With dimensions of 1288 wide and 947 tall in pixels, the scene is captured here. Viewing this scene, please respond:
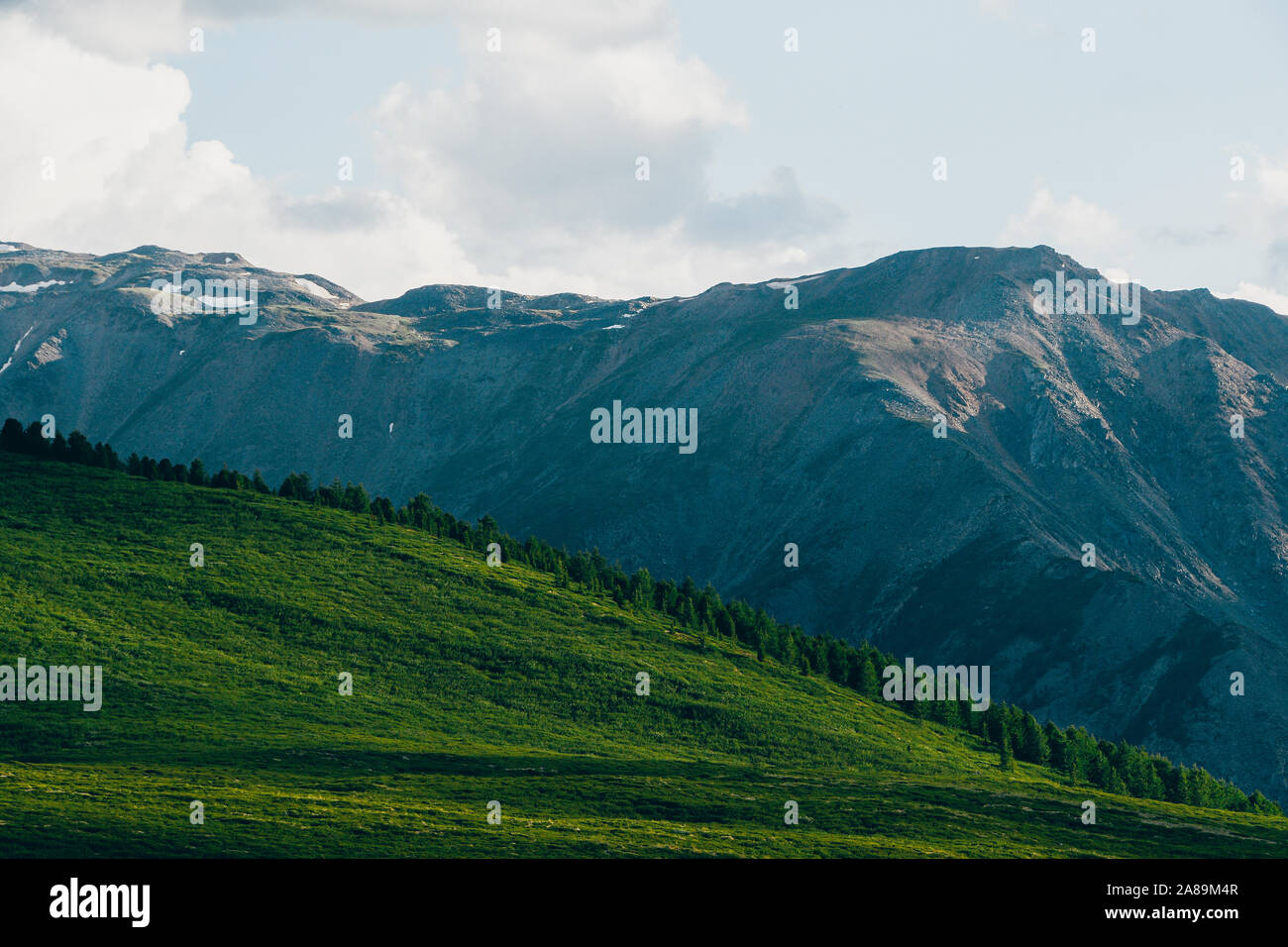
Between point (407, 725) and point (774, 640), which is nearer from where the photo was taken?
point (407, 725)

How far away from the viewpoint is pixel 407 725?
106812 millimetres

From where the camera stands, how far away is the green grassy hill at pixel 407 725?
246ft

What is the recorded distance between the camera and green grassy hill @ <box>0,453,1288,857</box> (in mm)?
74938

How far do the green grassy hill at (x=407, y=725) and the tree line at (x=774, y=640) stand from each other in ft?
14.4

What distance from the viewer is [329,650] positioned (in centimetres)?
12138

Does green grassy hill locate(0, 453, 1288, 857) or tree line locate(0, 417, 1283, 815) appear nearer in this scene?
green grassy hill locate(0, 453, 1288, 857)

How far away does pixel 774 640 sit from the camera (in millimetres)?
149500

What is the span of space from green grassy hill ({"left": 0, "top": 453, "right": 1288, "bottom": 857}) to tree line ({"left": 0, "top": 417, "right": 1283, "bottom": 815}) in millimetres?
4384

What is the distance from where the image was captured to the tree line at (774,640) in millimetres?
134375

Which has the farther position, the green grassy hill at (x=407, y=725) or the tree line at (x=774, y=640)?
the tree line at (x=774, y=640)

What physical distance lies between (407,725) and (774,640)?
174 feet

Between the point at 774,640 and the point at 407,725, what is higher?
the point at 774,640
